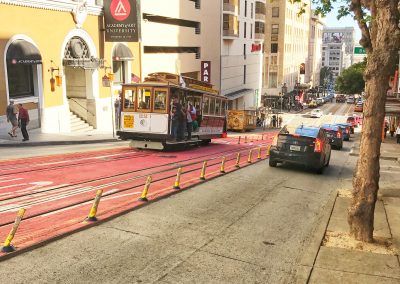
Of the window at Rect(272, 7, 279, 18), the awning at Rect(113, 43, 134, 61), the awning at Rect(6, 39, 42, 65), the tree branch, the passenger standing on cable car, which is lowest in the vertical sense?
the passenger standing on cable car

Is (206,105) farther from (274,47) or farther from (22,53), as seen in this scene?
(274,47)

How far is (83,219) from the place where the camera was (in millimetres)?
8461

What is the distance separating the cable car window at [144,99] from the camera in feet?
61.5

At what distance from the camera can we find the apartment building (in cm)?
3862

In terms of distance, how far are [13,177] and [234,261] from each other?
7.45m

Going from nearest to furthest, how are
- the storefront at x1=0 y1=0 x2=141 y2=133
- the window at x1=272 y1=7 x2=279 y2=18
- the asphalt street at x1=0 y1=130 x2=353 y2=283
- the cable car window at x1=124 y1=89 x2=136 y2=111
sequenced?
1. the asphalt street at x1=0 y1=130 x2=353 y2=283
2. the cable car window at x1=124 y1=89 x2=136 y2=111
3. the storefront at x1=0 y1=0 x2=141 y2=133
4. the window at x1=272 y1=7 x2=279 y2=18

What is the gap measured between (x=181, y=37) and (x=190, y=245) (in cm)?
3983

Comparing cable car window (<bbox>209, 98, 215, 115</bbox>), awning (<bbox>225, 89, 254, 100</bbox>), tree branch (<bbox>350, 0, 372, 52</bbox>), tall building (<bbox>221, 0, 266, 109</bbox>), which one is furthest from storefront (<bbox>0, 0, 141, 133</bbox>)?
awning (<bbox>225, 89, 254, 100</bbox>)

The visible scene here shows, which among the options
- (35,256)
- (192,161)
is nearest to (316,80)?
(192,161)

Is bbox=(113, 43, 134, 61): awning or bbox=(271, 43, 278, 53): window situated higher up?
bbox=(271, 43, 278, 53): window

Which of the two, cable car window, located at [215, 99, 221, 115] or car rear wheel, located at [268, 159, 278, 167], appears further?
cable car window, located at [215, 99, 221, 115]

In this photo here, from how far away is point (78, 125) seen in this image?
2941cm

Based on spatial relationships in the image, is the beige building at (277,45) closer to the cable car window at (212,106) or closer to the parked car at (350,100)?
the parked car at (350,100)

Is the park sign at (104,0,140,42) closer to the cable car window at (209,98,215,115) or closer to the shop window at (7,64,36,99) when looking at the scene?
the shop window at (7,64,36,99)
